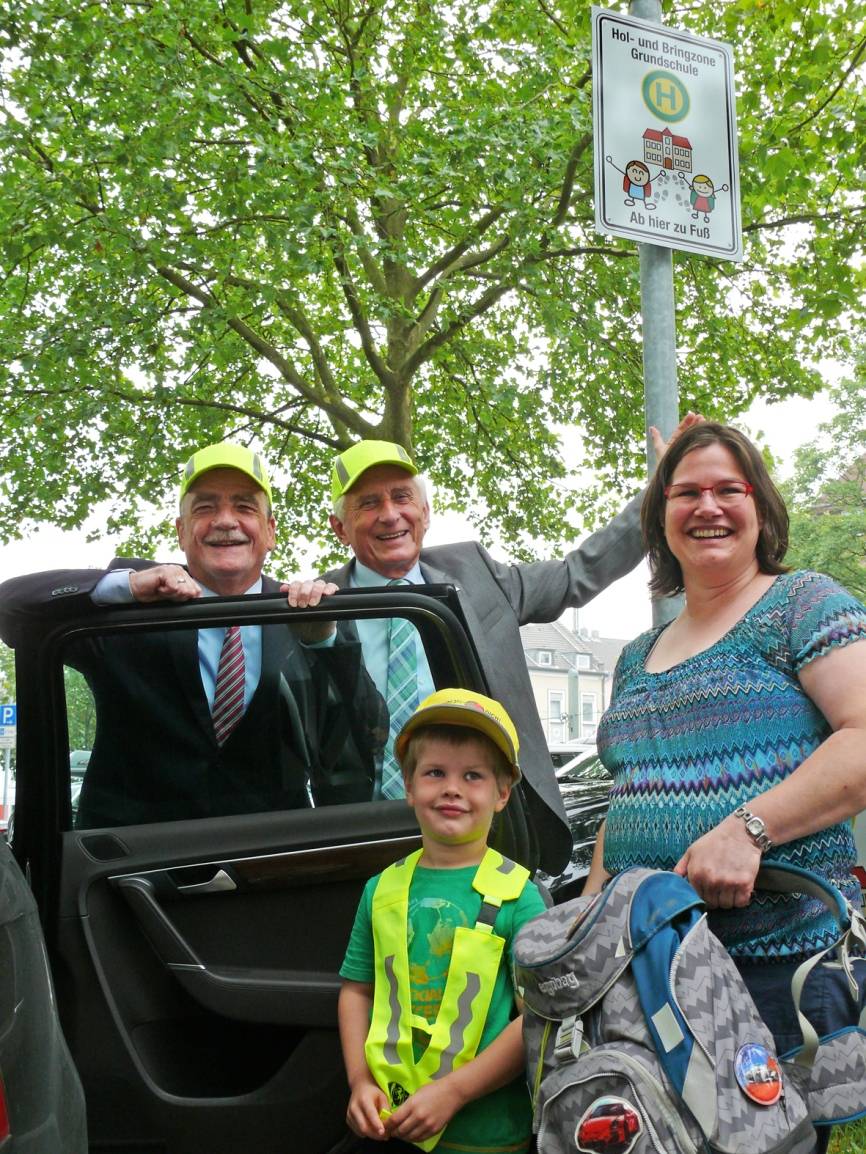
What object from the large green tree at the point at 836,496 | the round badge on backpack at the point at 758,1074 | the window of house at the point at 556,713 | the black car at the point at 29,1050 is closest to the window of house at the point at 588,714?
the window of house at the point at 556,713

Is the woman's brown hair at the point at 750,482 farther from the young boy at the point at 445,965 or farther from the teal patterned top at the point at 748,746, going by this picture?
the young boy at the point at 445,965

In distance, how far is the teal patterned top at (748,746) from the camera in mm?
1813

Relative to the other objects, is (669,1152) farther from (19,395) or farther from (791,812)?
(19,395)

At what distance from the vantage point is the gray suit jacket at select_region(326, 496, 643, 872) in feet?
8.54

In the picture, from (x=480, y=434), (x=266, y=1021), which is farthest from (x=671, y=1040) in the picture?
(x=480, y=434)

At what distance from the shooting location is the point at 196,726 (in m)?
2.46

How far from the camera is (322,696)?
2484 millimetres

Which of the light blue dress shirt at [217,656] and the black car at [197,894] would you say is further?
the light blue dress shirt at [217,656]

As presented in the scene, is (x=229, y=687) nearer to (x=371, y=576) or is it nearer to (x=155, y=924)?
(x=155, y=924)

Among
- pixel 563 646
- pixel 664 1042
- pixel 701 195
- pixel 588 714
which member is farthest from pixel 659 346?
pixel 563 646

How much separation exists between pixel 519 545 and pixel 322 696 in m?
13.1

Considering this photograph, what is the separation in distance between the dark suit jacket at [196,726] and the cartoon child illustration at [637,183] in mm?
1663

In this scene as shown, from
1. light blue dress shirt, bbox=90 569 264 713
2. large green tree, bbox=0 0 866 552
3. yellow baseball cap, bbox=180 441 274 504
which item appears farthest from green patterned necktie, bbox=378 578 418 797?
large green tree, bbox=0 0 866 552

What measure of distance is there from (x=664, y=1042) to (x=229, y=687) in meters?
1.26
